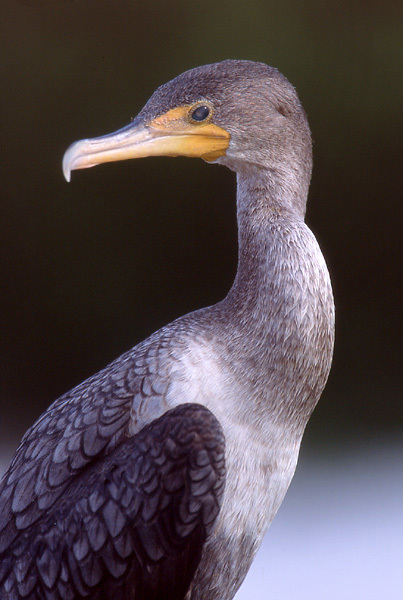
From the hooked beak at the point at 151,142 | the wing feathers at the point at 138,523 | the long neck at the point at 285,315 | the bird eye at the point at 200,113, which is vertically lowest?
the wing feathers at the point at 138,523

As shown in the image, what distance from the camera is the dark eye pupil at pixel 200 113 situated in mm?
1622

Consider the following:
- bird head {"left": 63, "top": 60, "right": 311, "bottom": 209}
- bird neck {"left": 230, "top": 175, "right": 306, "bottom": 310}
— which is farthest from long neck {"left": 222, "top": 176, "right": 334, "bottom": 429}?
bird head {"left": 63, "top": 60, "right": 311, "bottom": 209}

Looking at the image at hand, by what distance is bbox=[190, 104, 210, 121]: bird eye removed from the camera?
1.62m

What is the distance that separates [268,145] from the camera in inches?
65.8

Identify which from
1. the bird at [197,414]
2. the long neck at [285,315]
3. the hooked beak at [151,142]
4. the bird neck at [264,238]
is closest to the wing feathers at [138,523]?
the bird at [197,414]

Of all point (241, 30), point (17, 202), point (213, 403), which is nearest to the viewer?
point (213, 403)

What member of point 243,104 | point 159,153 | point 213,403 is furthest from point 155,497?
point 243,104

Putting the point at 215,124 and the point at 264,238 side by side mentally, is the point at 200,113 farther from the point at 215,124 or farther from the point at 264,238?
the point at 264,238

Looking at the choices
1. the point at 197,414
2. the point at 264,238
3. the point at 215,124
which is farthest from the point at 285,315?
the point at 215,124

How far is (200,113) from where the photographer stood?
1.62 m

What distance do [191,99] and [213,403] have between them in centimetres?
65

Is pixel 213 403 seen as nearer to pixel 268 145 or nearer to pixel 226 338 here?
pixel 226 338

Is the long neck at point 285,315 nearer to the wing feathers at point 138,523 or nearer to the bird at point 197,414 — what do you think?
the bird at point 197,414

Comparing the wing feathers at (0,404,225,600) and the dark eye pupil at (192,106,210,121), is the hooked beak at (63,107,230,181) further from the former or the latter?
the wing feathers at (0,404,225,600)
